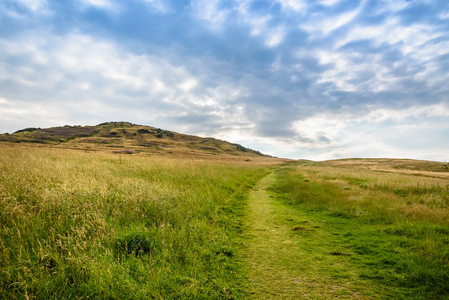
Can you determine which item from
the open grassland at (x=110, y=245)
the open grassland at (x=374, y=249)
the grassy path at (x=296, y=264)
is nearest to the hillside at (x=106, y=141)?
the open grassland at (x=110, y=245)

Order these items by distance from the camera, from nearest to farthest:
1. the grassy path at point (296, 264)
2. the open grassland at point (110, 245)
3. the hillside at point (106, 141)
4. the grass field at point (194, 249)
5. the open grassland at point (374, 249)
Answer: the open grassland at point (110, 245)
the grass field at point (194, 249)
the grassy path at point (296, 264)
the open grassland at point (374, 249)
the hillside at point (106, 141)

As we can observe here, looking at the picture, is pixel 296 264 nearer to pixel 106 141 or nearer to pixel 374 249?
pixel 374 249

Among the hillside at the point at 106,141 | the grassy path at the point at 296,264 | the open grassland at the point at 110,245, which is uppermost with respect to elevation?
the hillside at the point at 106,141

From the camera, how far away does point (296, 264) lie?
5.27m

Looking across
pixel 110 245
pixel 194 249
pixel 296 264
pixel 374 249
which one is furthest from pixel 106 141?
pixel 374 249

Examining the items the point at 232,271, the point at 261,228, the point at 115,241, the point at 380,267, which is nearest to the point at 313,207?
the point at 261,228

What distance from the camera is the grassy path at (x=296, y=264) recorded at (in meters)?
4.22

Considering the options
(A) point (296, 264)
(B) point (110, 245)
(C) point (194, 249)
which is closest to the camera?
(B) point (110, 245)

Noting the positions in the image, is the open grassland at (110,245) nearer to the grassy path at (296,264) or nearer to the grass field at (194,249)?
the grass field at (194,249)

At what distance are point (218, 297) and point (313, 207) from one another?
8923 mm

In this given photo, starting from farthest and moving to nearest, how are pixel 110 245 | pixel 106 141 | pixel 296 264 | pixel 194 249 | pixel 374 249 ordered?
pixel 106 141
pixel 374 249
pixel 194 249
pixel 296 264
pixel 110 245

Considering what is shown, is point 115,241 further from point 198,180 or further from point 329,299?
point 198,180

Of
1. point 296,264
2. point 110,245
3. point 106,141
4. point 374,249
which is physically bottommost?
point 296,264

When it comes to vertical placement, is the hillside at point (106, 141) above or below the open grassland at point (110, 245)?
above
